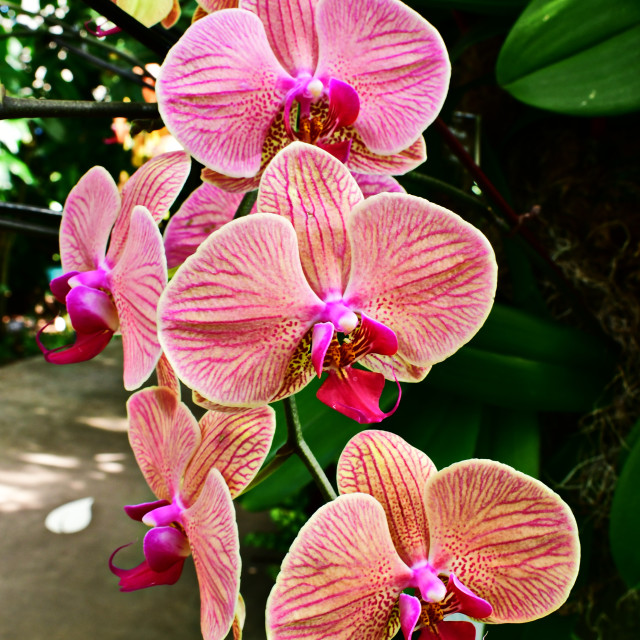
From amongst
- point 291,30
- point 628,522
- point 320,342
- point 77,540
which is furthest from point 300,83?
point 77,540

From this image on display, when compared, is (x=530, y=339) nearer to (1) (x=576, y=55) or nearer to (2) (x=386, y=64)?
(1) (x=576, y=55)

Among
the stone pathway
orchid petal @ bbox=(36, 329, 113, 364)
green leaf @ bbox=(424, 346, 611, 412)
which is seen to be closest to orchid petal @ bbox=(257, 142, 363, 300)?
orchid petal @ bbox=(36, 329, 113, 364)

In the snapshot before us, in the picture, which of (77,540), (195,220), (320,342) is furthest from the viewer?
(77,540)

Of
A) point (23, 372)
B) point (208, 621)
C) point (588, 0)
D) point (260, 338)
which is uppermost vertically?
point (588, 0)

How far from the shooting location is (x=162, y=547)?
28 centimetres

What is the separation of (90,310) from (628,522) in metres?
0.47

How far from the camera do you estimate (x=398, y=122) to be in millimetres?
306

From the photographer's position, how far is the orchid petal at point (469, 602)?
25 centimetres

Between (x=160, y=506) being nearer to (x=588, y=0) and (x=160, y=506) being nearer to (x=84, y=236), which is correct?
(x=84, y=236)

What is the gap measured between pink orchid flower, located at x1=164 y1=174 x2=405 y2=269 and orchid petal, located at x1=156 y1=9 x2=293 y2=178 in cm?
5

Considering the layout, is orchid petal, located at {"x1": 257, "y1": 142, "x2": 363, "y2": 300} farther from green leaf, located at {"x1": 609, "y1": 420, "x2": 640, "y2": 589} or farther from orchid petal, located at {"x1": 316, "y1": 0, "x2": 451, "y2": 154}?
green leaf, located at {"x1": 609, "y1": 420, "x2": 640, "y2": 589}

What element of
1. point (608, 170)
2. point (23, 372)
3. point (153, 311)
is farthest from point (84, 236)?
point (23, 372)

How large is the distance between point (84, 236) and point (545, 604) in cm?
28

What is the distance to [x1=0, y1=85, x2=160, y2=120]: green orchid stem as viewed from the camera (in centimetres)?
25
